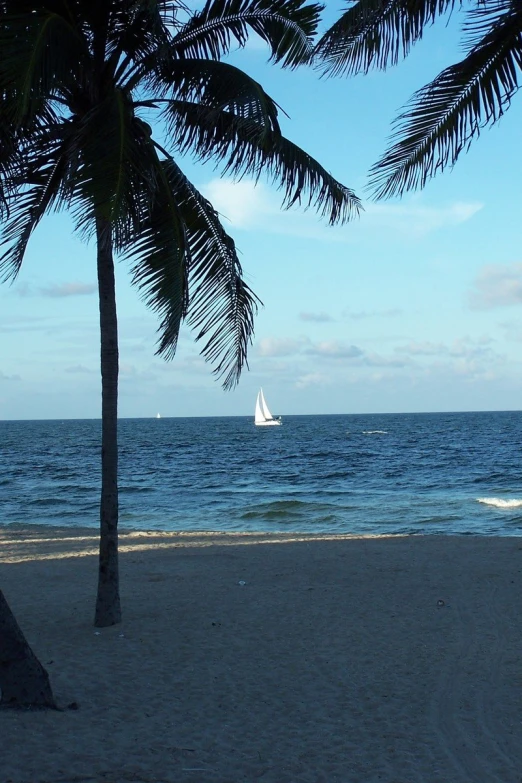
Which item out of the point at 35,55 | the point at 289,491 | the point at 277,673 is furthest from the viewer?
the point at 289,491

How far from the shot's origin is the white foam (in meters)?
27.5

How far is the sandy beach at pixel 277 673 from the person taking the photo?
5.37 metres

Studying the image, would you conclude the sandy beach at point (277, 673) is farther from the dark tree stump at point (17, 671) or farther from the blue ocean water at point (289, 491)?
the blue ocean water at point (289, 491)

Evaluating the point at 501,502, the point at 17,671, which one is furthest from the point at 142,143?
the point at 501,502

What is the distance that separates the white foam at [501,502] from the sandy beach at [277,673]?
13.4 meters

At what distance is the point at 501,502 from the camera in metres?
28.4

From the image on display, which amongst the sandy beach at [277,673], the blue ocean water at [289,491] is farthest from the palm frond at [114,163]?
the blue ocean water at [289,491]

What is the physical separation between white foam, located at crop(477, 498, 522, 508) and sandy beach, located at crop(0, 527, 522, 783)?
13.4m

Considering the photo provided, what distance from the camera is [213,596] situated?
1146 cm

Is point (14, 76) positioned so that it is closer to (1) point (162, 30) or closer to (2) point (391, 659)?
(1) point (162, 30)

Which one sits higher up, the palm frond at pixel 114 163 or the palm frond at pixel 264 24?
the palm frond at pixel 264 24

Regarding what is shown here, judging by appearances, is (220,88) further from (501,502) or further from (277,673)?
(501,502)

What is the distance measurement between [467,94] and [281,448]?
64.6 m

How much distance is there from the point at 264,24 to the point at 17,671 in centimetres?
694
